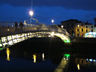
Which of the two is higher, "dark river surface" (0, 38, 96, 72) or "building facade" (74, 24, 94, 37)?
"building facade" (74, 24, 94, 37)

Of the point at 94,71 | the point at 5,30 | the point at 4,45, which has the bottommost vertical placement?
the point at 94,71

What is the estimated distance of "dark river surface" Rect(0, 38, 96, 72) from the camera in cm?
2122

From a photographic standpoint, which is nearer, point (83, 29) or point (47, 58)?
point (47, 58)

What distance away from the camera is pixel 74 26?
189ft

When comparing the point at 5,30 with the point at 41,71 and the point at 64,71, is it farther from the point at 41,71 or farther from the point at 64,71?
the point at 64,71

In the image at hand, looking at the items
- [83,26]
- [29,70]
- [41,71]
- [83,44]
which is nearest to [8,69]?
[29,70]

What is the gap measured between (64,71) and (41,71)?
3.14 metres

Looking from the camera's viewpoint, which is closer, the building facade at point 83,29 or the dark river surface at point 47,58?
the dark river surface at point 47,58

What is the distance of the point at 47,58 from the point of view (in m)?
28.8

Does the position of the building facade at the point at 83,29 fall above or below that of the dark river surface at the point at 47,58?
above

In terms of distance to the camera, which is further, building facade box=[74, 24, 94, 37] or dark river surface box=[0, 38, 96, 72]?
building facade box=[74, 24, 94, 37]

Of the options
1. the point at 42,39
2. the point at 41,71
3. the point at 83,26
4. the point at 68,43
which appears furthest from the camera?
the point at 83,26

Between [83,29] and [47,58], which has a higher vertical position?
[83,29]

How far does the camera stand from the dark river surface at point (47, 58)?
21.2 meters
